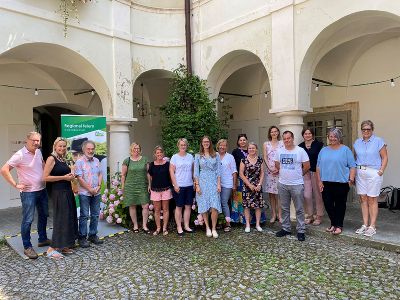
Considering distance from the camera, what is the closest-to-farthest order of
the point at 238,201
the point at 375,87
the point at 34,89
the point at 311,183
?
the point at 311,183, the point at 238,201, the point at 375,87, the point at 34,89

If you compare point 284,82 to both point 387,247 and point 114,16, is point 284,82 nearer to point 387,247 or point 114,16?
point 387,247

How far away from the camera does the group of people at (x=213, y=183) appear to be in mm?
4590

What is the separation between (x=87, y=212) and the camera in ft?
16.4

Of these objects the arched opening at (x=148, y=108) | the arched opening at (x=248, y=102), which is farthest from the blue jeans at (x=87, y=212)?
the arched opening at (x=148, y=108)

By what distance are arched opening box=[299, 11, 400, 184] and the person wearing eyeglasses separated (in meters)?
1.42

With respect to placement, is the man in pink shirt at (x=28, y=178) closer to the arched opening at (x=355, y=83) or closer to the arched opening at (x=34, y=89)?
the arched opening at (x=34, y=89)

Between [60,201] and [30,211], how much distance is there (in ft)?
1.38

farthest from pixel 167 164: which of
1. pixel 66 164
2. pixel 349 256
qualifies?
pixel 349 256

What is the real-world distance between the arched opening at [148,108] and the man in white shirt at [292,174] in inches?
224

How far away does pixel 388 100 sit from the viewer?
7.14 m

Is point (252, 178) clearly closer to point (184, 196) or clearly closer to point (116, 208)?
point (184, 196)

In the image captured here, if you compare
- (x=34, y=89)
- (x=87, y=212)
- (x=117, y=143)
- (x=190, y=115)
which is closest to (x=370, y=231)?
(x=190, y=115)

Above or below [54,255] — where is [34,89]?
above

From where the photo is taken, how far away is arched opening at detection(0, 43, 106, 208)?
716 centimetres
